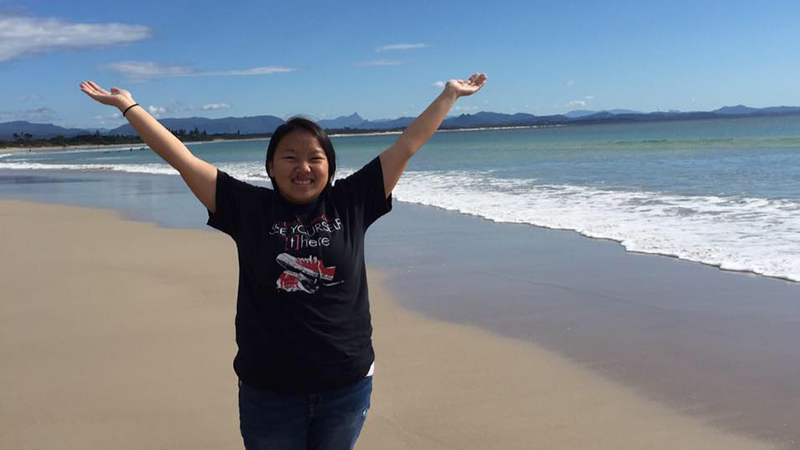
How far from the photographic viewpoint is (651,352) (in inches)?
191

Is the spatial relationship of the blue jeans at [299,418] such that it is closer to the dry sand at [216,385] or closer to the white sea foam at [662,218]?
the dry sand at [216,385]

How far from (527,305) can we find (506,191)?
35.0 feet

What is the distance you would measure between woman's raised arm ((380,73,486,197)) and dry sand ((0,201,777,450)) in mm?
1694

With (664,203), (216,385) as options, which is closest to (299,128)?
(216,385)

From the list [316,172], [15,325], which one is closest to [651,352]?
[316,172]

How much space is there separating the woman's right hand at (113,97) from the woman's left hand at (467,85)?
110 centimetres

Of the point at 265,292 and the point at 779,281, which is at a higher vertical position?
the point at 265,292

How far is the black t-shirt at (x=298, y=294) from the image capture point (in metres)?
2.11

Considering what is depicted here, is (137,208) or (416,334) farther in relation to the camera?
(137,208)

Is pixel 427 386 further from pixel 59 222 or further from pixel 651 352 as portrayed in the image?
pixel 59 222

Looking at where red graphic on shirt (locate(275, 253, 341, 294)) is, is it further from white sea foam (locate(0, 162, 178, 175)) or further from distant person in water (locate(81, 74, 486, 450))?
white sea foam (locate(0, 162, 178, 175))

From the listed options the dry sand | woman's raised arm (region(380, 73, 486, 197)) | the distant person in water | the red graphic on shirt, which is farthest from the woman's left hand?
the dry sand

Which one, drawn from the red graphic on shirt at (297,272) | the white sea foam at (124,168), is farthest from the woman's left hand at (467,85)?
the white sea foam at (124,168)

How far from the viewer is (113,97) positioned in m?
2.48
